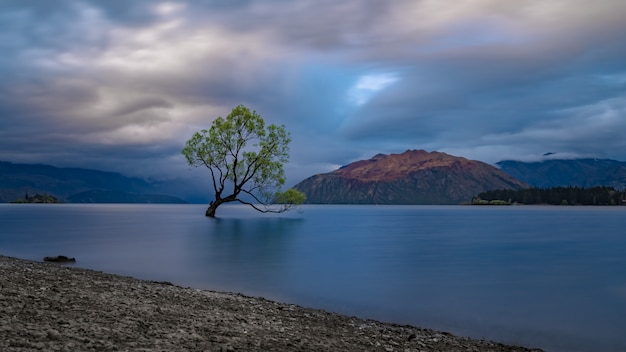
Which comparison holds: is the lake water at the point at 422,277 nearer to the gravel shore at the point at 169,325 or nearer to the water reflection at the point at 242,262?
the water reflection at the point at 242,262

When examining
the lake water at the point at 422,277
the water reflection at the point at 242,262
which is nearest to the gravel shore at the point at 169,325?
the lake water at the point at 422,277

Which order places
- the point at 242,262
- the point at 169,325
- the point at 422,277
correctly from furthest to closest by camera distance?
the point at 242,262, the point at 422,277, the point at 169,325

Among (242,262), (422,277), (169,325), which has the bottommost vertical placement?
(242,262)

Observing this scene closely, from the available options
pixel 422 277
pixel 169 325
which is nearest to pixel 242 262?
pixel 422 277

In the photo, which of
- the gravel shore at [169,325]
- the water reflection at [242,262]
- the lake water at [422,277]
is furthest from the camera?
the water reflection at [242,262]

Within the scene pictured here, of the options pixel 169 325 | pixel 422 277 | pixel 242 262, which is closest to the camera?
pixel 169 325

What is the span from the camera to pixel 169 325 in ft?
46.3

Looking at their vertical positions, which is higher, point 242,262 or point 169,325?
point 169,325

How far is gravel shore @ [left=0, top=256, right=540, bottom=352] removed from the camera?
11.6 m

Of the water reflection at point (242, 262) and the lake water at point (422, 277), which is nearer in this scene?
the lake water at point (422, 277)

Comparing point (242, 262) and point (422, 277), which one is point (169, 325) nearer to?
point (422, 277)

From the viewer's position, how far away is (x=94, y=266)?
37.8 metres

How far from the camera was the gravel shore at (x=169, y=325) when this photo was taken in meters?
11.6

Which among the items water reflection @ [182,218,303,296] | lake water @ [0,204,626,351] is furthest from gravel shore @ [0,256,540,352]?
water reflection @ [182,218,303,296]
